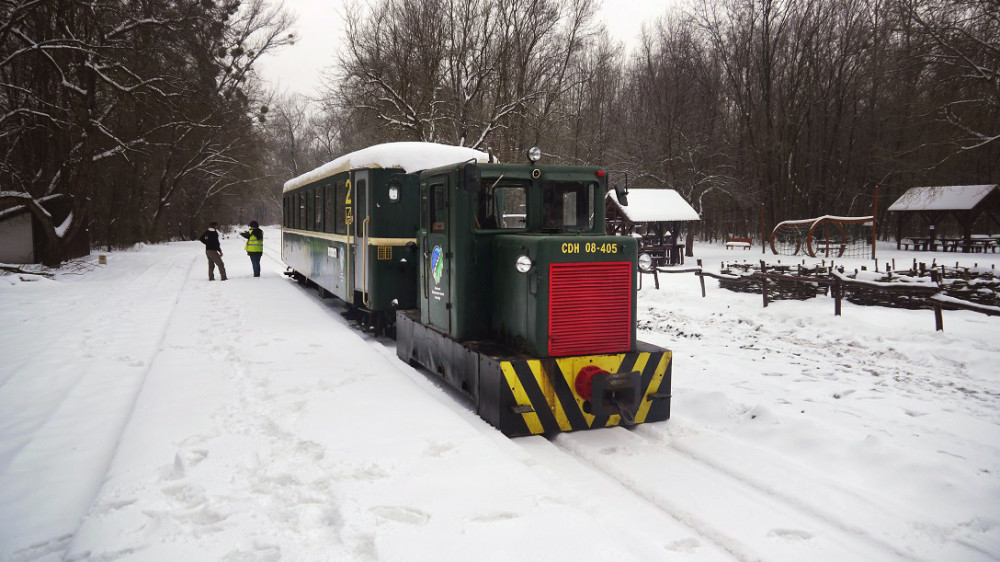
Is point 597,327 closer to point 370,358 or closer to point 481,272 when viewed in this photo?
point 481,272

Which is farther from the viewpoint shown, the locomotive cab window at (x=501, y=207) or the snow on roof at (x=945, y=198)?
the snow on roof at (x=945, y=198)

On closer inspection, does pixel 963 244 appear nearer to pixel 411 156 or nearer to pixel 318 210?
pixel 318 210

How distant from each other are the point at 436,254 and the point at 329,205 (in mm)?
6352

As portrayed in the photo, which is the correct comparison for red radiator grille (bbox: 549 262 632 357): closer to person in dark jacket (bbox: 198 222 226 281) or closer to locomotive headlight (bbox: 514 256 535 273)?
locomotive headlight (bbox: 514 256 535 273)

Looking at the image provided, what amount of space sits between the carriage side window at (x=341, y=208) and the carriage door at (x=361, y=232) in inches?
34.0

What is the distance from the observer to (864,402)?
A: 267 inches

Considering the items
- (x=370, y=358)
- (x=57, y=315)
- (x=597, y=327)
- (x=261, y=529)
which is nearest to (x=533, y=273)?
(x=597, y=327)

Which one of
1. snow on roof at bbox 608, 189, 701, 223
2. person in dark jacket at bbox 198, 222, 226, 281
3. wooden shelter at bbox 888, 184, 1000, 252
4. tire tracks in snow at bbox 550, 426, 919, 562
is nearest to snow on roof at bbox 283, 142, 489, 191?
tire tracks in snow at bbox 550, 426, 919, 562

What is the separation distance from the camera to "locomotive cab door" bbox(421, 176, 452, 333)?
22.3ft

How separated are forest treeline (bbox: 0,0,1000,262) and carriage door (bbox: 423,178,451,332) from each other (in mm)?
14430

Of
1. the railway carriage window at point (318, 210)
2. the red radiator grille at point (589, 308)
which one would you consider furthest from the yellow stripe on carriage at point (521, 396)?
the railway carriage window at point (318, 210)

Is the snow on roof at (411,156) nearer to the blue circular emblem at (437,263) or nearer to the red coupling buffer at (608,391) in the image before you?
the blue circular emblem at (437,263)

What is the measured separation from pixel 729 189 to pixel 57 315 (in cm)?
3223

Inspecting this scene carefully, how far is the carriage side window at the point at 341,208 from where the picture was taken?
1145 cm
